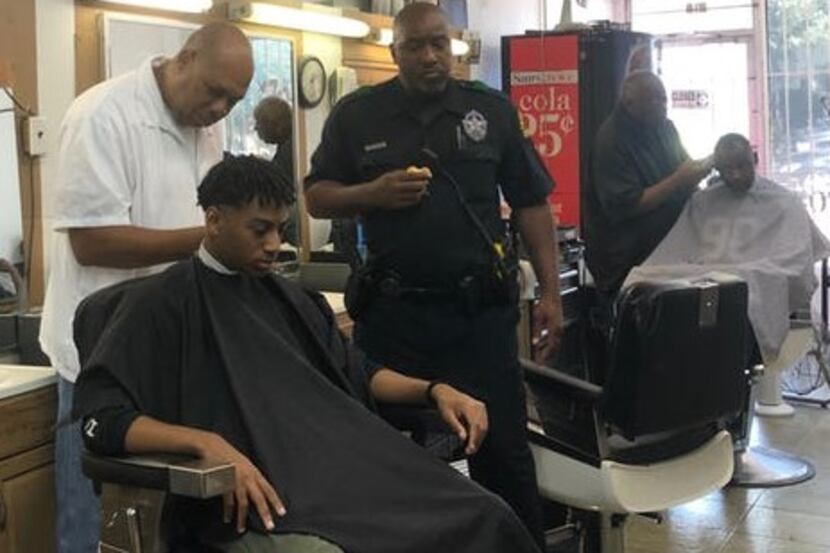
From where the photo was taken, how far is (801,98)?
6773mm

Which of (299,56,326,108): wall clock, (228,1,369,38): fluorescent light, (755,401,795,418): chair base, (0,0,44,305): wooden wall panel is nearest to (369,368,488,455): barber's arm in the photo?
(0,0,44,305): wooden wall panel

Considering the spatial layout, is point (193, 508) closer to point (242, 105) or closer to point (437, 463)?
point (437, 463)

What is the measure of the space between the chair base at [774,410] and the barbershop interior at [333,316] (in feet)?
2.67

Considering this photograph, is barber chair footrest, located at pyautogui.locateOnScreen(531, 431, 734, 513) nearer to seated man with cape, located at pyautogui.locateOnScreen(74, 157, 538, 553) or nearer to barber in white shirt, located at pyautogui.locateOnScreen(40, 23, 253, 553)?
seated man with cape, located at pyautogui.locateOnScreen(74, 157, 538, 553)

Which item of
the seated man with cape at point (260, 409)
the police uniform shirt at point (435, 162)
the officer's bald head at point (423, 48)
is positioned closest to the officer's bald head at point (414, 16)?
the officer's bald head at point (423, 48)

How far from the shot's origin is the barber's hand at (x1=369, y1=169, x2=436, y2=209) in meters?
2.27

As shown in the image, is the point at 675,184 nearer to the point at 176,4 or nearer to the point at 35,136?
the point at 176,4

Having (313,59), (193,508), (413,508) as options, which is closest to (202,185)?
(193,508)

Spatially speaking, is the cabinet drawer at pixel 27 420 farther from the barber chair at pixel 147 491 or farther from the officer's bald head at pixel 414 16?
the officer's bald head at pixel 414 16

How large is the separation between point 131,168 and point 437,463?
2.70ft

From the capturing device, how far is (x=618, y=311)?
2439 millimetres

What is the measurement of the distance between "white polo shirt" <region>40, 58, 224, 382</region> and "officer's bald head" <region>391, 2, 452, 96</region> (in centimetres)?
55

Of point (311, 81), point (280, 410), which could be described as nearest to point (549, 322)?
point (280, 410)

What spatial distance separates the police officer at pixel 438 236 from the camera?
92.9 inches
